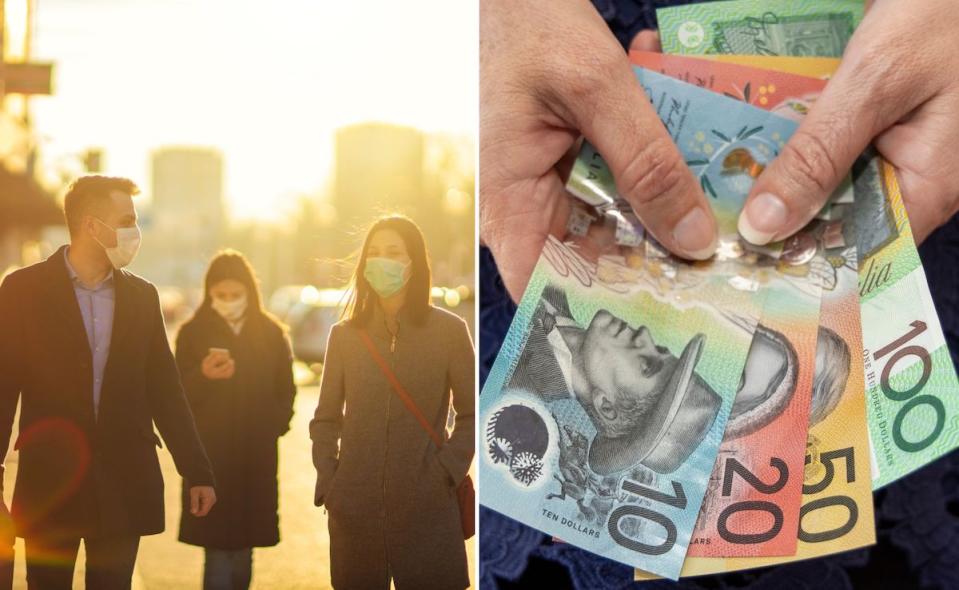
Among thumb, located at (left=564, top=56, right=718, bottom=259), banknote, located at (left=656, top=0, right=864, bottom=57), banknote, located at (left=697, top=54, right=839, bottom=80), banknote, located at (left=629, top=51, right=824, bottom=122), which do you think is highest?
banknote, located at (left=656, top=0, right=864, bottom=57)

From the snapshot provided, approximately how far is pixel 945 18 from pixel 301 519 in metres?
0.90

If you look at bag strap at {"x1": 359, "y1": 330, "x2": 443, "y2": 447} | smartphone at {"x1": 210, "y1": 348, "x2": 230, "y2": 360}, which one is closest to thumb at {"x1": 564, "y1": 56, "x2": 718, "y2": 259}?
bag strap at {"x1": 359, "y1": 330, "x2": 443, "y2": 447}

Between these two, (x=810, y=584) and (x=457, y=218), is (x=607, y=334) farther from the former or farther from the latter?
(x=810, y=584)

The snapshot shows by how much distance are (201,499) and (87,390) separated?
0.57 ft

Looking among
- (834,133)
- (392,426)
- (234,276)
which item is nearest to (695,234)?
(834,133)

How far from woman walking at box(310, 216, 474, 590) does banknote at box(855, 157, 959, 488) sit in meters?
0.48

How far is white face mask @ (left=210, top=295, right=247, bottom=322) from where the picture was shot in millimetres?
936

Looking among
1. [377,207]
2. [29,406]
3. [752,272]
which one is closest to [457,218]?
[377,207]

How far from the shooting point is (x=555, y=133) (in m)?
1.01

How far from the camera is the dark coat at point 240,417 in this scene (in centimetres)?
93

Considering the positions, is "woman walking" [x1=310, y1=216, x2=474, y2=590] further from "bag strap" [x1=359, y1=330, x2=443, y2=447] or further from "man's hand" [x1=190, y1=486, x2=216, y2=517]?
Result: "man's hand" [x1=190, y1=486, x2=216, y2=517]

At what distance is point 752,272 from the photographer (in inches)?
40.6

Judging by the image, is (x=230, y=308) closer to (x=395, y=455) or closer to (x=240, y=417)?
(x=240, y=417)

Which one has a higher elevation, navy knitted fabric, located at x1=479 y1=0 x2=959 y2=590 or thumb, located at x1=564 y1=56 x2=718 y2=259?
thumb, located at x1=564 y1=56 x2=718 y2=259
